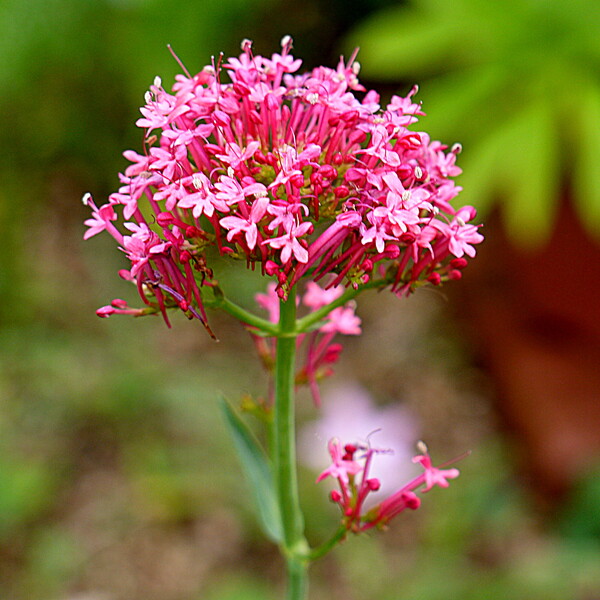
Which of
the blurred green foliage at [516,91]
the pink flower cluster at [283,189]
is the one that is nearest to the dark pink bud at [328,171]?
the pink flower cluster at [283,189]

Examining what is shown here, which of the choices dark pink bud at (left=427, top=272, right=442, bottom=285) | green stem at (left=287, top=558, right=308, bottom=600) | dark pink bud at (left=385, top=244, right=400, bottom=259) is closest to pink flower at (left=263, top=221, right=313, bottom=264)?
dark pink bud at (left=385, top=244, right=400, bottom=259)

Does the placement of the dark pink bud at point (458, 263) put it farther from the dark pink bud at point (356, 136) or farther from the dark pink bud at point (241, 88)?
the dark pink bud at point (241, 88)

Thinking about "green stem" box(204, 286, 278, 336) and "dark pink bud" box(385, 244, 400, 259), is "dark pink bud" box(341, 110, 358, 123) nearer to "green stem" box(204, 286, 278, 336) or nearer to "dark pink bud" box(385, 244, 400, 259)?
"dark pink bud" box(385, 244, 400, 259)

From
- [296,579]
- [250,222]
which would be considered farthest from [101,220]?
[296,579]

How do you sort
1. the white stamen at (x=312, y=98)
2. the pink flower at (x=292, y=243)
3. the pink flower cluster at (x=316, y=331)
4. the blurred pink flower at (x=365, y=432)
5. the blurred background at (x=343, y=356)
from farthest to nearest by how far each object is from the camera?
the blurred pink flower at (x=365, y=432) < the blurred background at (x=343, y=356) < the pink flower cluster at (x=316, y=331) < the white stamen at (x=312, y=98) < the pink flower at (x=292, y=243)

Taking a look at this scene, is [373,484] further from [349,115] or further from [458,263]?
[349,115]

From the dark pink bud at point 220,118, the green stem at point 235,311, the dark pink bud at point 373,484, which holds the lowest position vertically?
the dark pink bud at point 373,484
